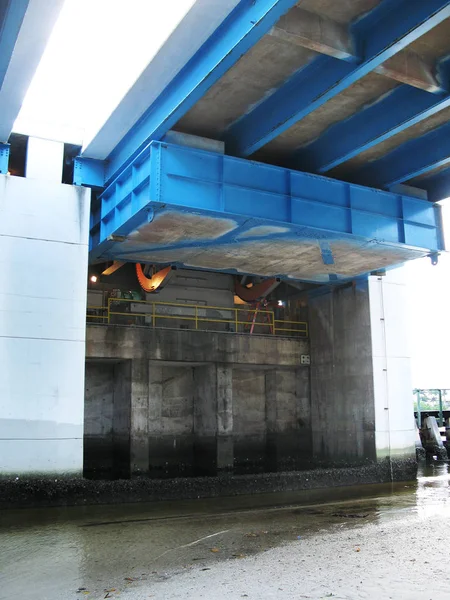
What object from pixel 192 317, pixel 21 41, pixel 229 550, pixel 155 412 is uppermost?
pixel 21 41

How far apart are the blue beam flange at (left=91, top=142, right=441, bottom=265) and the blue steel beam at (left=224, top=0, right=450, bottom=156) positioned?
2.82 ft

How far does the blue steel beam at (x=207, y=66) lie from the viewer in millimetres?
7660

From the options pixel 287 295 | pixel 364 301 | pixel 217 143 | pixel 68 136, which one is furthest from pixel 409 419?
pixel 68 136

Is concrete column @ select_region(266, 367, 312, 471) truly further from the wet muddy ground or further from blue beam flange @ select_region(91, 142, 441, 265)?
the wet muddy ground

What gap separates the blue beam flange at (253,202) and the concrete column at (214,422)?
22.2 ft

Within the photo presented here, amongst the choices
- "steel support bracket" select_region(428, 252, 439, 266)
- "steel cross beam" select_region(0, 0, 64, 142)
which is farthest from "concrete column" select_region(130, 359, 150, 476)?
"steel cross beam" select_region(0, 0, 64, 142)

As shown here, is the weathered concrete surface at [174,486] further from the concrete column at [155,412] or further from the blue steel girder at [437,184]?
the blue steel girder at [437,184]

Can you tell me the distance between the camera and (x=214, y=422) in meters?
19.5

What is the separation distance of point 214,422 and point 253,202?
9.70m

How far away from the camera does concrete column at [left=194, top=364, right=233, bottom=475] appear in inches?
757

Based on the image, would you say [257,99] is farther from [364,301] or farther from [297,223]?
[364,301]

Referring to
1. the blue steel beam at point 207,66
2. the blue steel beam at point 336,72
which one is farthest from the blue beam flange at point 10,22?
the blue steel beam at point 336,72

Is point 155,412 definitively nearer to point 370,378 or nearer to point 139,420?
point 139,420

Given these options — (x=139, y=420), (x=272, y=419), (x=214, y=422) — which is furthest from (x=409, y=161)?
(x=272, y=419)
